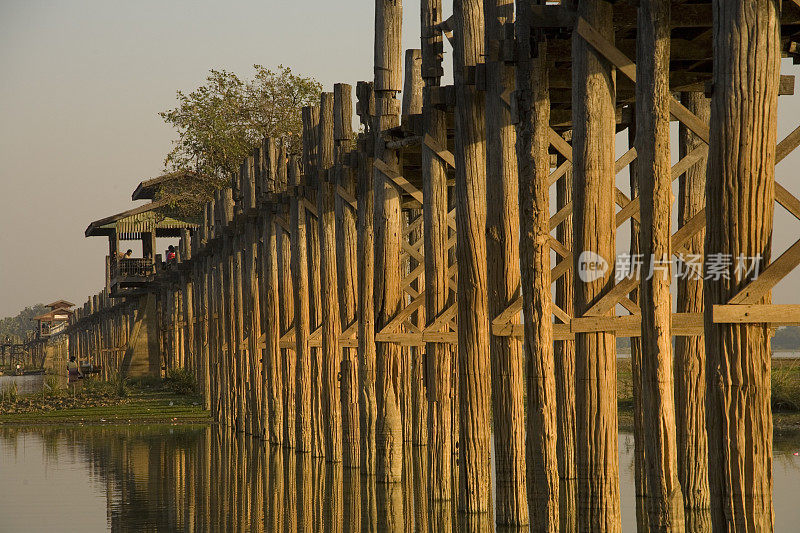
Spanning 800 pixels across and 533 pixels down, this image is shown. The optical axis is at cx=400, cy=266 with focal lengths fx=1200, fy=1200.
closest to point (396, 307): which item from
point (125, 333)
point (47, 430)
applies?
point (47, 430)

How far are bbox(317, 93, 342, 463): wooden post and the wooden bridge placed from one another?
0.04 metres

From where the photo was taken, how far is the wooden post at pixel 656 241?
7770 millimetres

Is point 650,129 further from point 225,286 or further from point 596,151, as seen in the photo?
point 225,286

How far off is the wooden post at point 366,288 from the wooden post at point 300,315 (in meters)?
3.23

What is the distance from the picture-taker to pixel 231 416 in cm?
2603

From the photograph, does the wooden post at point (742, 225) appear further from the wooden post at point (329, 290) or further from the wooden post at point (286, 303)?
the wooden post at point (286, 303)

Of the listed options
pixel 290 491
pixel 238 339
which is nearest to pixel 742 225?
pixel 290 491

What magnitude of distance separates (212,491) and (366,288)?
11.3 ft

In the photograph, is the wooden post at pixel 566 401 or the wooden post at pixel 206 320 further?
the wooden post at pixel 206 320

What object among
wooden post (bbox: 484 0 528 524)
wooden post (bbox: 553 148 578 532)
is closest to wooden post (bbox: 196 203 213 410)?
wooden post (bbox: 553 148 578 532)

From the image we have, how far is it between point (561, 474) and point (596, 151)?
249 inches

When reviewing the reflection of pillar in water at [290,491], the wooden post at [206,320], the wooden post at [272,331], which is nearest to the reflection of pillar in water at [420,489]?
the reflection of pillar in water at [290,491]

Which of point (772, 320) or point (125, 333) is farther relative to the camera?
point (125, 333)

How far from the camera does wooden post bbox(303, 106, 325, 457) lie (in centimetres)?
1830
